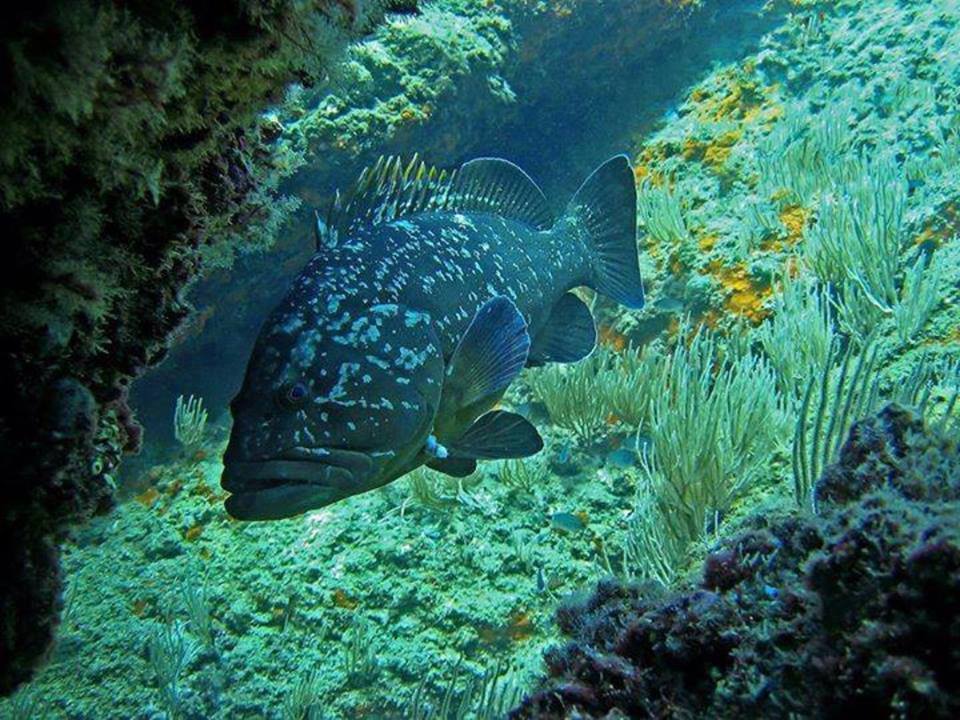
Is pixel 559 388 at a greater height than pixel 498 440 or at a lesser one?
greater

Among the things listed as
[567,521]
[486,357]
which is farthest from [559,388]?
[486,357]

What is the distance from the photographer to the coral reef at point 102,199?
162cm

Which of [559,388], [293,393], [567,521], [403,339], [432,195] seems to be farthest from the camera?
[559,388]

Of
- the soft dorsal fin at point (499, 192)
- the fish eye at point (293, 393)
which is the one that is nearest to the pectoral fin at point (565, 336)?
the soft dorsal fin at point (499, 192)

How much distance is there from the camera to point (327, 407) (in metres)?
2.88

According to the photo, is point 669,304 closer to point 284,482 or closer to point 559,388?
point 559,388

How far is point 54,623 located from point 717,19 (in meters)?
11.1

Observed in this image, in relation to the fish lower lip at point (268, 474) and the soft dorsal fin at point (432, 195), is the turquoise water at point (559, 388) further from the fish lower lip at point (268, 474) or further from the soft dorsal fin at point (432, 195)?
the fish lower lip at point (268, 474)

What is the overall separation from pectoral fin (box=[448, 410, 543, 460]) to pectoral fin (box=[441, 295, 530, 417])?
16 cm

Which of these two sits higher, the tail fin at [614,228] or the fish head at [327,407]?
the tail fin at [614,228]

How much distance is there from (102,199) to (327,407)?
121cm

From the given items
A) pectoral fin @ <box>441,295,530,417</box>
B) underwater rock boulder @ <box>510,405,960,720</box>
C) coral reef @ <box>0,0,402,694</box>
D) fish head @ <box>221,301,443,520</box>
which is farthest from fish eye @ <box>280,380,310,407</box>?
underwater rock boulder @ <box>510,405,960,720</box>

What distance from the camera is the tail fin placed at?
200 inches

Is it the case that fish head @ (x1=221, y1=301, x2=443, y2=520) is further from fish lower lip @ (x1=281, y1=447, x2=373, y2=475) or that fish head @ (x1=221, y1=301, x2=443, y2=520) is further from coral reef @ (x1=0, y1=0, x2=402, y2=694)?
coral reef @ (x1=0, y1=0, x2=402, y2=694)
